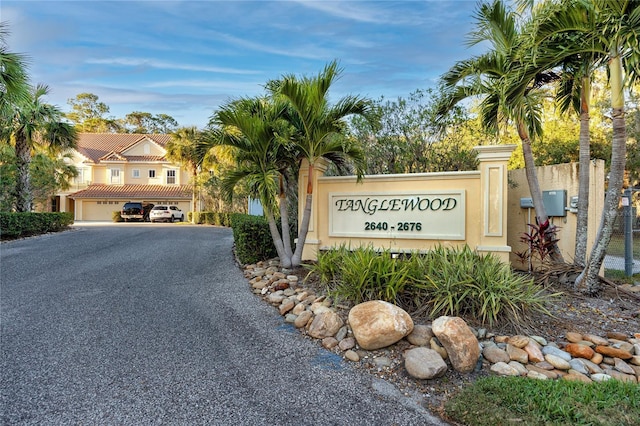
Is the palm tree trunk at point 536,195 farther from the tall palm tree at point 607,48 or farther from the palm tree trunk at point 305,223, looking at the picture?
the palm tree trunk at point 305,223

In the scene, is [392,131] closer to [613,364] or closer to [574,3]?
[574,3]

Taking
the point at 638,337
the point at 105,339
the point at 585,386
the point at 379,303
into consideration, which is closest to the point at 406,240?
the point at 379,303

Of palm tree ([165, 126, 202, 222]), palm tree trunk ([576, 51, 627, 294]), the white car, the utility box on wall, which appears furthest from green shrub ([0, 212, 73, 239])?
palm tree trunk ([576, 51, 627, 294])

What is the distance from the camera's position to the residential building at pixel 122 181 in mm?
31594

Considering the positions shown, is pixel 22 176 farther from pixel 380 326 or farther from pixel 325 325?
pixel 380 326

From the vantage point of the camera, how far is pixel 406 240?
6949 mm

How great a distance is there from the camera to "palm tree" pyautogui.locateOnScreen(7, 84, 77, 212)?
50.3 feet

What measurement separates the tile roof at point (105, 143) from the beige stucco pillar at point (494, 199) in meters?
33.9

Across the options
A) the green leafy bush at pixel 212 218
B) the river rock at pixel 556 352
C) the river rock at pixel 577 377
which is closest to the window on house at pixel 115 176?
the green leafy bush at pixel 212 218

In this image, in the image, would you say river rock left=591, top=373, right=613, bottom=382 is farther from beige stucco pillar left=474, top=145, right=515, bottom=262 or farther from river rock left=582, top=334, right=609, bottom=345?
beige stucco pillar left=474, top=145, right=515, bottom=262

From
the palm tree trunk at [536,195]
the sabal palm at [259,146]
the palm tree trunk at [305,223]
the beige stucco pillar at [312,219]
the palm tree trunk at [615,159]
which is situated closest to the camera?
the palm tree trunk at [615,159]

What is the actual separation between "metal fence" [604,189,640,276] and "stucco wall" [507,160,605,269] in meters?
0.76

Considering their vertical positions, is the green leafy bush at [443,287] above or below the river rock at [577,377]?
above

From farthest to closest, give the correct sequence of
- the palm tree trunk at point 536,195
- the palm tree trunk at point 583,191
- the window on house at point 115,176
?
the window on house at point 115,176 < the palm tree trunk at point 536,195 < the palm tree trunk at point 583,191
